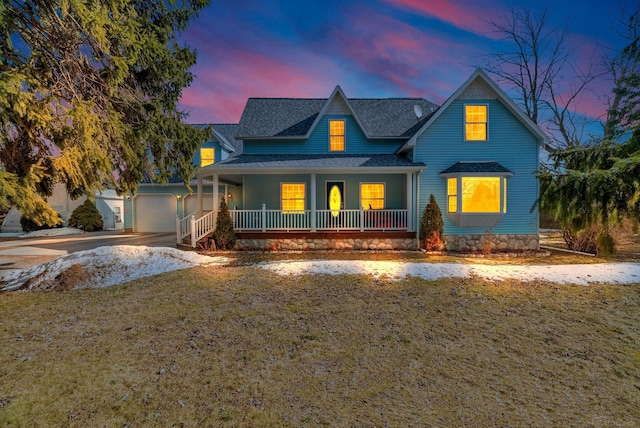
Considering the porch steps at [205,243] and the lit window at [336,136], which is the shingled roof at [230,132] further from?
the porch steps at [205,243]

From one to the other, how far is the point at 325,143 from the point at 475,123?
692 centimetres

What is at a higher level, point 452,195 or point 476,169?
point 476,169

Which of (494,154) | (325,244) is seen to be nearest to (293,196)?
(325,244)

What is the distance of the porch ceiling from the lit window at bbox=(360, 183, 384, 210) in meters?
1.46

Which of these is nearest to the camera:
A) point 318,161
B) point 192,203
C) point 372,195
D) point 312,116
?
point 318,161

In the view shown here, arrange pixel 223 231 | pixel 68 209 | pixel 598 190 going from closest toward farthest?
1. pixel 598 190
2. pixel 223 231
3. pixel 68 209

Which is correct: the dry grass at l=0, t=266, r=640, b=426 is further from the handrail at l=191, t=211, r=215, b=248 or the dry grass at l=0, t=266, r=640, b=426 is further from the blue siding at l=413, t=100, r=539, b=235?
the blue siding at l=413, t=100, r=539, b=235

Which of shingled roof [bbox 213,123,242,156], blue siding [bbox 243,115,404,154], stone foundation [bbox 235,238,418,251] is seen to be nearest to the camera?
stone foundation [bbox 235,238,418,251]

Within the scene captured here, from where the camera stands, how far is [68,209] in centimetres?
2312

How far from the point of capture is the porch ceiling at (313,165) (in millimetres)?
12547

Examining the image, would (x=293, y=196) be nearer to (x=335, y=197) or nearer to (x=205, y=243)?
(x=335, y=197)

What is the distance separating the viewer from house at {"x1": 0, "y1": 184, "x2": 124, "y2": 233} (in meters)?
22.1

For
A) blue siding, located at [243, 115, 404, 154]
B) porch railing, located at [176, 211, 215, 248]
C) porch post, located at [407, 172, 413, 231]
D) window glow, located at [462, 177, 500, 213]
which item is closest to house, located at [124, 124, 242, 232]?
blue siding, located at [243, 115, 404, 154]

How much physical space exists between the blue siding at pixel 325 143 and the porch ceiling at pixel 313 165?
728 millimetres
